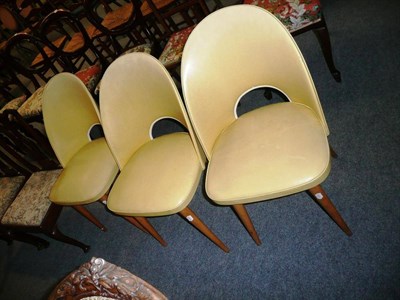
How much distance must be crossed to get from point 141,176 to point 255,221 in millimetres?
627

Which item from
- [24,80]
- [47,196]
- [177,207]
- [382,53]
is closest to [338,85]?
[382,53]

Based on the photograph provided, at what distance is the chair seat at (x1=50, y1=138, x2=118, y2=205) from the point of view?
136cm

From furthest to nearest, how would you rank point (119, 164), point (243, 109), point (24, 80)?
1. point (24, 80)
2. point (243, 109)
3. point (119, 164)

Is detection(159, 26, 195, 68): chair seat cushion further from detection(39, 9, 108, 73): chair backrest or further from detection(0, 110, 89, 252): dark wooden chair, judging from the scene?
detection(0, 110, 89, 252): dark wooden chair

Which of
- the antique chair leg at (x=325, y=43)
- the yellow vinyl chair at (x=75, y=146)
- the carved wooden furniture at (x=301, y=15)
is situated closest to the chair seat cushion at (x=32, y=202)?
the yellow vinyl chair at (x=75, y=146)

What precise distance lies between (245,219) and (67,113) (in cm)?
116

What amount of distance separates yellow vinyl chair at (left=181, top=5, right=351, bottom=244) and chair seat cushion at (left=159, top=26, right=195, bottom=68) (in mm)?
758

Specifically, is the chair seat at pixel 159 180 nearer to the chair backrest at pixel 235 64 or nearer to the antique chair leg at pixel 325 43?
the chair backrest at pixel 235 64

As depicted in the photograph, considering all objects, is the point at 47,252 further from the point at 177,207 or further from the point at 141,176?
the point at 177,207

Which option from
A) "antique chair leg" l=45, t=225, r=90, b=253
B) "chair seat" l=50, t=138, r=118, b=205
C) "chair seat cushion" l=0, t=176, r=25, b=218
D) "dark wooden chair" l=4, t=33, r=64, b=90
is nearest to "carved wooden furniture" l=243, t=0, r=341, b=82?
"chair seat" l=50, t=138, r=118, b=205

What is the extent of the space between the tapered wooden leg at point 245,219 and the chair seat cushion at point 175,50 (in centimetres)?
107

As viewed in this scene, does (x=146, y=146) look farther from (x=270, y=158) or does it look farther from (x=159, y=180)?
(x=270, y=158)

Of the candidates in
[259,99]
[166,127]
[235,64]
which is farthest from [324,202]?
[166,127]

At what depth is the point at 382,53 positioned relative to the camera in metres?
1.58
